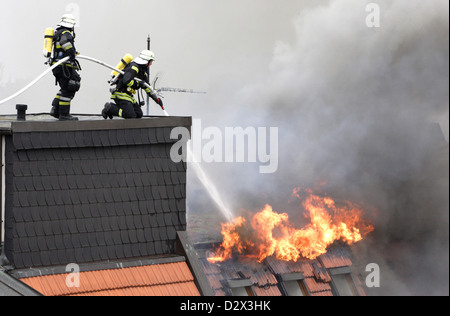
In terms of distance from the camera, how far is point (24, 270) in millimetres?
12250

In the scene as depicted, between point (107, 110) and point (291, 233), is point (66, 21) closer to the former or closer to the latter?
point (107, 110)

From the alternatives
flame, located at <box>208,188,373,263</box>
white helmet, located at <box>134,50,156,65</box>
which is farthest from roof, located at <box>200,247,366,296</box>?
white helmet, located at <box>134,50,156,65</box>

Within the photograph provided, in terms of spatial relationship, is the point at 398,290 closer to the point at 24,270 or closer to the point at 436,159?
the point at 436,159

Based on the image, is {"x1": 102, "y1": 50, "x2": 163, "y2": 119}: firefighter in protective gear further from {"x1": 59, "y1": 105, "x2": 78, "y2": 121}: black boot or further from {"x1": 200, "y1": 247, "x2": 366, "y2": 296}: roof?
{"x1": 200, "y1": 247, "x2": 366, "y2": 296}: roof

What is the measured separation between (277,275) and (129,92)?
5836mm

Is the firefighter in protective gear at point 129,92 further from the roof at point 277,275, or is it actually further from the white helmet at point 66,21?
the roof at point 277,275

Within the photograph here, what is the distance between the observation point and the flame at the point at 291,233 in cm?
1841

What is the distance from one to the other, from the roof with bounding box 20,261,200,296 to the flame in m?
4.58

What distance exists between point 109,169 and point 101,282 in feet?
6.14

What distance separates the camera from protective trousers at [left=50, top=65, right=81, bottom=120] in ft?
44.8

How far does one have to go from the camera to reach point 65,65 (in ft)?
45.2
